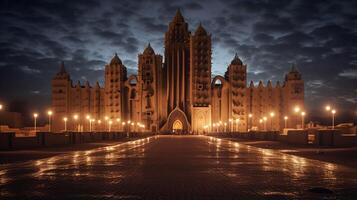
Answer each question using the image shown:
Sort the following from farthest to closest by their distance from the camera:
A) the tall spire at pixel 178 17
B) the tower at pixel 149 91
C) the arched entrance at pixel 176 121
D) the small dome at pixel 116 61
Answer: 1. the tall spire at pixel 178 17
2. the small dome at pixel 116 61
3. the arched entrance at pixel 176 121
4. the tower at pixel 149 91

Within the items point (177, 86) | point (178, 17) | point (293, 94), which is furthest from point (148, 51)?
point (293, 94)

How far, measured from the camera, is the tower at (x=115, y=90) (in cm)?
14738

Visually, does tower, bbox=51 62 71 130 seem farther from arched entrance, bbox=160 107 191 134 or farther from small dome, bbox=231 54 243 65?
small dome, bbox=231 54 243 65

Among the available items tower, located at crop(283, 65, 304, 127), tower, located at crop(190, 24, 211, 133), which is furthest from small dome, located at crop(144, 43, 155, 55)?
tower, located at crop(283, 65, 304, 127)

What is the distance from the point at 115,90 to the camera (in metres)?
148

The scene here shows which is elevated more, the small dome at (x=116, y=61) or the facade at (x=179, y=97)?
the small dome at (x=116, y=61)

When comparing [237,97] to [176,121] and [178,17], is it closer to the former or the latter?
[176,121]

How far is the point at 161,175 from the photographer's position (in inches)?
587

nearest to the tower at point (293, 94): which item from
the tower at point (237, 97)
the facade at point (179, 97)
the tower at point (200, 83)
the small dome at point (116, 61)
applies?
the facade at point (179, 97)

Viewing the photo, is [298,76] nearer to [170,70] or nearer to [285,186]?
[170,70]

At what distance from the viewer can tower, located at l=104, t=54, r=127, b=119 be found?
147 meters

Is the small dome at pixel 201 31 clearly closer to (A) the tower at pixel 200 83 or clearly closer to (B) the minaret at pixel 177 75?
(A) the tower at pixel 200 83

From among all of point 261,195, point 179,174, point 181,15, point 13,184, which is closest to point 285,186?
point 261,195

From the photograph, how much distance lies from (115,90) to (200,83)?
30.2 metres
